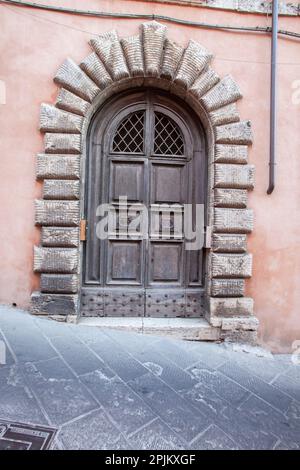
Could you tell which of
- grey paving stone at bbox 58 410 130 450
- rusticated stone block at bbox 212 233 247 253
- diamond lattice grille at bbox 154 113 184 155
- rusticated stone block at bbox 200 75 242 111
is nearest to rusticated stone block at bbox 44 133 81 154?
diamond lattice grille at bbox 154 113 184 155

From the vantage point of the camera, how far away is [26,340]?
2.82 m

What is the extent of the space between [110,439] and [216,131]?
3372 millimetres

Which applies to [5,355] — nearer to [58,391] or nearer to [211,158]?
[58,391]

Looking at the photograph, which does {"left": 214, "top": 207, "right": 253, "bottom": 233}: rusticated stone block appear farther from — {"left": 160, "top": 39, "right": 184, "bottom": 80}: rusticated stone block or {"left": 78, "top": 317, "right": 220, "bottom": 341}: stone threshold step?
{"left": 160, "top": 39, "right": 184, "bottom": 80}: rusticated stone block

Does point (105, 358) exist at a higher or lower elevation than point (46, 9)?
lower

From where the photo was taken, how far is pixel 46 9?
3.43 m

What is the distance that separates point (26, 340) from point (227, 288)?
7.81 ft

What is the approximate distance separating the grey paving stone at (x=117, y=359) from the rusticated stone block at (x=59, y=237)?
1.20 meters

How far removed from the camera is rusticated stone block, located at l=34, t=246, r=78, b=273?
11.1 ft

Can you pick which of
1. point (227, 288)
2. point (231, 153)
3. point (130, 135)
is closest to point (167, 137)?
point (130, 135)

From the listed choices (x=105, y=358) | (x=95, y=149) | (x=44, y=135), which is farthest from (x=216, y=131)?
(x=105, y=358)

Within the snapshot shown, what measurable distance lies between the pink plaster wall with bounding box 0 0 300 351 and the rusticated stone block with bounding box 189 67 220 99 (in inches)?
6.0

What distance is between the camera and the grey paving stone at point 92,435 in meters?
1.69
